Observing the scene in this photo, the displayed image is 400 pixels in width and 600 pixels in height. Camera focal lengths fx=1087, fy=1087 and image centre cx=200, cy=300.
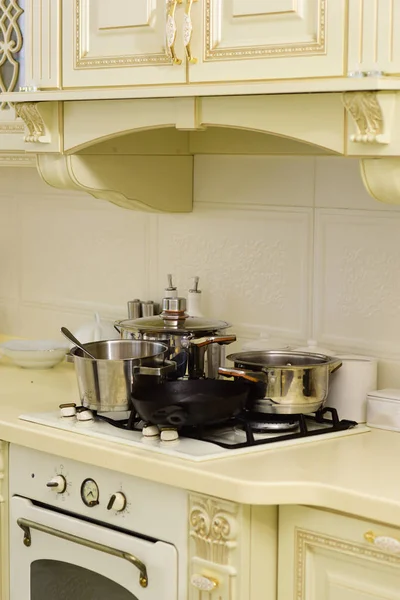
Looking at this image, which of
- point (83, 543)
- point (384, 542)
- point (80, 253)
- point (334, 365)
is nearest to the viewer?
point (384, 542)

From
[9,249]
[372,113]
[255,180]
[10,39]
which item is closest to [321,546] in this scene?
[372,113]

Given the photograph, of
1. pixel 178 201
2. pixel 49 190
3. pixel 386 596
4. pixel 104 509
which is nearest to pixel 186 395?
pixel 104 509

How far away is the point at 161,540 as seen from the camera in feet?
6.65

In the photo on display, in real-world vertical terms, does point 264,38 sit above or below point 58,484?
above

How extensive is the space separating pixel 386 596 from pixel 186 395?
56cm

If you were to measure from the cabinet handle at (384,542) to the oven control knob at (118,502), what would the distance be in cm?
50

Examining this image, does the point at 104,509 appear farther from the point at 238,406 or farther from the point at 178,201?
the point at 178,201

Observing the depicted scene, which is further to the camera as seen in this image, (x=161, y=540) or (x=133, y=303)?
(x=133, y=303)

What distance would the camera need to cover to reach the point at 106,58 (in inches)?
90.0

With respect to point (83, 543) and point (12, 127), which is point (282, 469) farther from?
point (12, 127)

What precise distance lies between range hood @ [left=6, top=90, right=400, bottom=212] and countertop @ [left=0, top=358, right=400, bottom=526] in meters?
0.49

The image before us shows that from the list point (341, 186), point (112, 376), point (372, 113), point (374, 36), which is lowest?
point (112, 376)

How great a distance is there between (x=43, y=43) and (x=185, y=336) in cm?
72

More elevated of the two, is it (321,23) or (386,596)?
(321,23)
